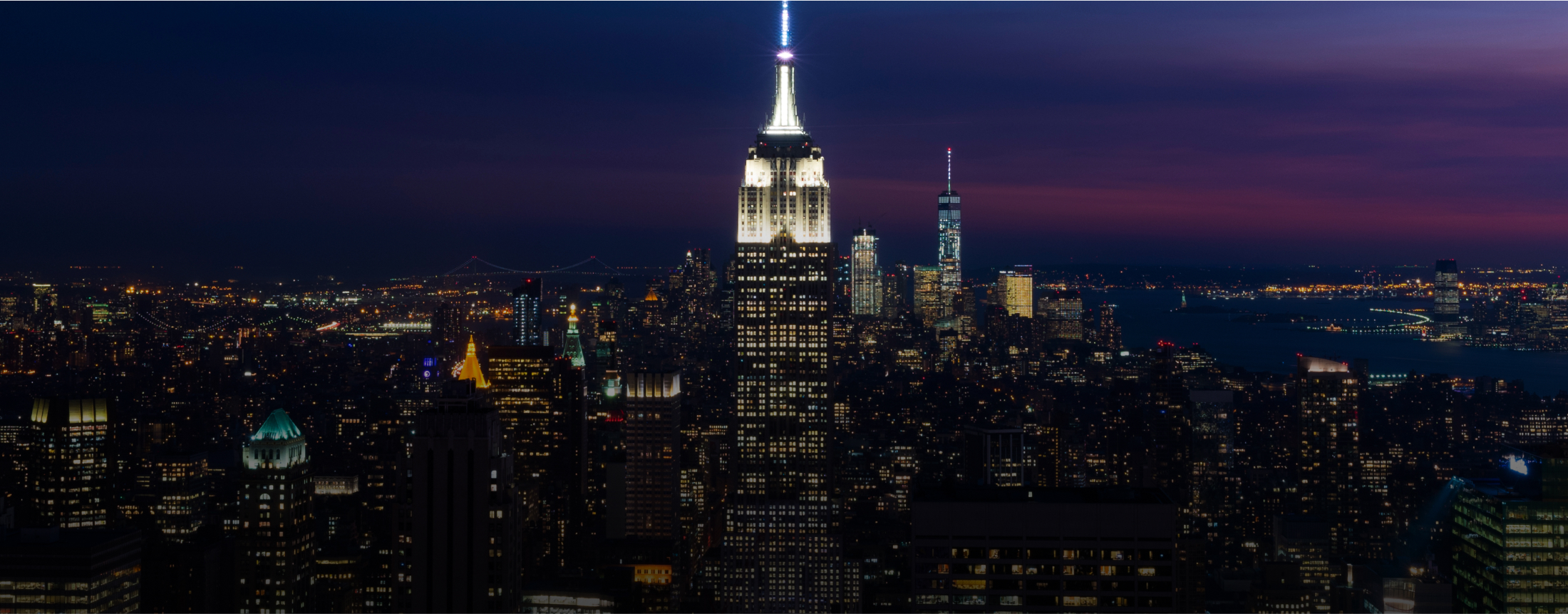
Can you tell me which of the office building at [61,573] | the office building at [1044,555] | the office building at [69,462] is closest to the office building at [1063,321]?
the office building at [69,462]

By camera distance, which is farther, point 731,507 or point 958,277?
point 958,277

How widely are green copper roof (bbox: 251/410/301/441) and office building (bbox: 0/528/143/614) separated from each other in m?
3.61

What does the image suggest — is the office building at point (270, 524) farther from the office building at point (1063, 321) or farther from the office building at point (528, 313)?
the office building at point (1063, 321)

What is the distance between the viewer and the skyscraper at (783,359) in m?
35.2

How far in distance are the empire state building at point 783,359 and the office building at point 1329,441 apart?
14.2 metres

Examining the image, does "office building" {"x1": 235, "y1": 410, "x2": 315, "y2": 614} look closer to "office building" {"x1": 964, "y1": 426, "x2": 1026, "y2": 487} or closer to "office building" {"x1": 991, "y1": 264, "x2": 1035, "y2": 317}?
"office building" {"x1": 964, "y1": 426, "x2": 1026, "y2": 487}

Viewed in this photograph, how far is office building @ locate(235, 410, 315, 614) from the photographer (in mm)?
26766

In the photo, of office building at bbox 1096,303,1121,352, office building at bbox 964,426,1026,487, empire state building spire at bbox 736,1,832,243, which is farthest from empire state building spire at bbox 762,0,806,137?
office building at bbox 1096,303,1121,352

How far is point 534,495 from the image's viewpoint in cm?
3669

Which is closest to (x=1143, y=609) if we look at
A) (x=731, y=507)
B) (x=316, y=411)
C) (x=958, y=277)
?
(x=731, y=507)

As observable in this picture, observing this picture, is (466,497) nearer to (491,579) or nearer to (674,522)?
(491,579)

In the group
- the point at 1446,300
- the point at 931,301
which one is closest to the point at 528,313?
the point at 931,301

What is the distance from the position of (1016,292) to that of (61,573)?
157ft

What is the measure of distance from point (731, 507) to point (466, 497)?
20203 mm
